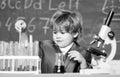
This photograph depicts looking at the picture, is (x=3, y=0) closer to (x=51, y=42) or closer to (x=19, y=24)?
(x=19, y=24)

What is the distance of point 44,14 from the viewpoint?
2.39 m

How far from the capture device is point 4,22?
7.89 feet

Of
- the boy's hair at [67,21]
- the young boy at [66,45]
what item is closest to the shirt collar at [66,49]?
the young boy at [66,45]

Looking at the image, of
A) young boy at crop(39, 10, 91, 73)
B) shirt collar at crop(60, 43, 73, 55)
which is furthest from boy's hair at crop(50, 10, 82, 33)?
shirt collar at crop(60, 43, 73, 55)

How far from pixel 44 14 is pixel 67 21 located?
201 mm

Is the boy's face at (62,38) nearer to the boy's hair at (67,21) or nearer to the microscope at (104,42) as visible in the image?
the boy's hair at (67,21)

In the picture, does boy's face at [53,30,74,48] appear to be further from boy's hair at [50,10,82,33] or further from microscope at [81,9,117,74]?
microscope at [81,9,117,74]

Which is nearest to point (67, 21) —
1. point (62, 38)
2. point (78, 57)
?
point (62, 38)

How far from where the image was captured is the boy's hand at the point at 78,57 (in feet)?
7.60

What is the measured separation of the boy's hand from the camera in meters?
2.32

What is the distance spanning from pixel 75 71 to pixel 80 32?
320 millimetres

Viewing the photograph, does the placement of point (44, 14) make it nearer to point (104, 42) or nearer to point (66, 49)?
point (66, 49)

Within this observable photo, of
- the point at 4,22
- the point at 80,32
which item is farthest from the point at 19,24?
the point at 80,32

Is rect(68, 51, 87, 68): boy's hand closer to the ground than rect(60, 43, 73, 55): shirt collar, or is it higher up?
closer to the ground
